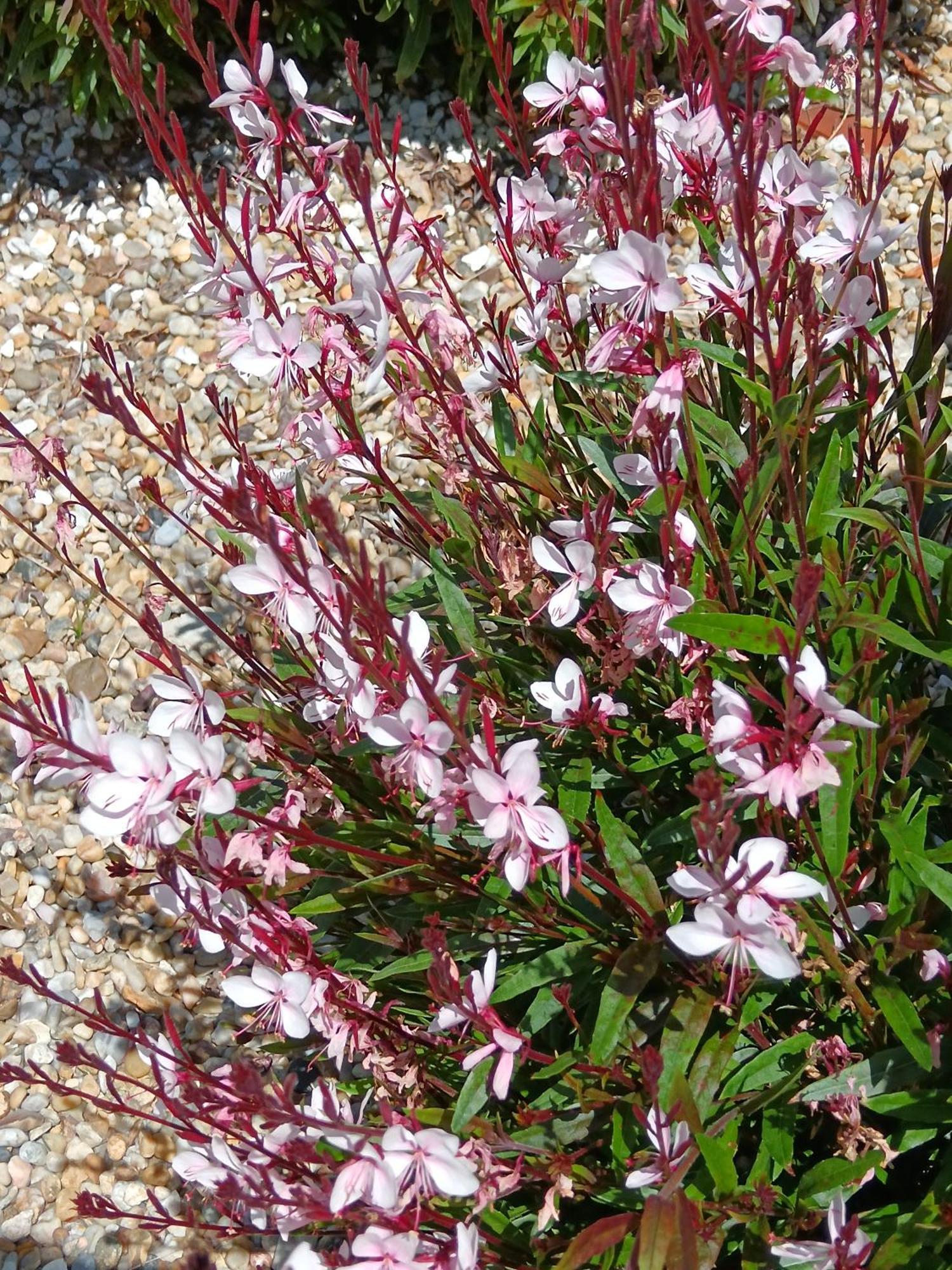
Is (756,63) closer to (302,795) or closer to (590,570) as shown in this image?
(590,570)

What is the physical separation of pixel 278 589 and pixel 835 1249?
1004mm

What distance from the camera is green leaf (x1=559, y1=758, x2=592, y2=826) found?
172cm

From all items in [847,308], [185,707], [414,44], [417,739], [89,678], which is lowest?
[417,739]

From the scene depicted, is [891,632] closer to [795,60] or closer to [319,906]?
[795,60]

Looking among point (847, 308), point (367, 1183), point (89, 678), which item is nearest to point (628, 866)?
point (367, 1183)

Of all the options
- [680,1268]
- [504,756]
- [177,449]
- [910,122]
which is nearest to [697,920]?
[504,756]

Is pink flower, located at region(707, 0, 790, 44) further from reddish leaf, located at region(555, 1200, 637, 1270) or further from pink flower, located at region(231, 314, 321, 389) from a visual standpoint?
reddish leaf, located at region(555, 1200, 637, 1270)

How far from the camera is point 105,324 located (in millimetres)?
3596

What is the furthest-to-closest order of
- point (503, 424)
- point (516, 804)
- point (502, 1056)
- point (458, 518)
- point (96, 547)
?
1. point (96, 547)
2. point (503, 424)
3. point (458, 518)
4. point (502, 1056)
5. point (516, 804)

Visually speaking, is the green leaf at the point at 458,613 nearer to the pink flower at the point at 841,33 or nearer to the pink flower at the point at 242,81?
the pink flower at the point at 242,81

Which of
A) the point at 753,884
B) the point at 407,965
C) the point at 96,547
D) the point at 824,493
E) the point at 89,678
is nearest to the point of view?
the point at 753,884

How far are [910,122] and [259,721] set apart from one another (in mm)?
3125

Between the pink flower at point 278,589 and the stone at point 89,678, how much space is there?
1556 millimetres

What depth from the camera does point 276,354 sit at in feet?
5.34
